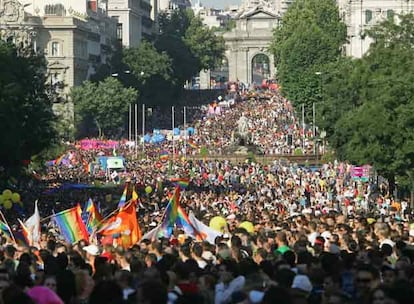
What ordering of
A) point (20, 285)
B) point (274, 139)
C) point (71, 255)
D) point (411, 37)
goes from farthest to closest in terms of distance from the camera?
point (274, 139), point (411, 37), point (71, 255), point (20, 285)

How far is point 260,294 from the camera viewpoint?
19.5 m

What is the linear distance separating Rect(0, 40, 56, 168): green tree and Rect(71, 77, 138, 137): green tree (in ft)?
151

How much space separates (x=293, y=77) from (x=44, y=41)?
56.0ft

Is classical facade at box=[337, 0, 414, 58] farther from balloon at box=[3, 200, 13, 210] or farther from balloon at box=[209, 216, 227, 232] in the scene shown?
balloon at box=[209, 216, 227, 232]

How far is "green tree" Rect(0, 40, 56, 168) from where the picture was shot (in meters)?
70.2

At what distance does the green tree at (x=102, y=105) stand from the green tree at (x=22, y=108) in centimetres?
4590

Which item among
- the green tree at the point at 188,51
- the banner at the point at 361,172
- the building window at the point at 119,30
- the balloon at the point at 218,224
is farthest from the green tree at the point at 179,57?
the balloon at the point at 218,224

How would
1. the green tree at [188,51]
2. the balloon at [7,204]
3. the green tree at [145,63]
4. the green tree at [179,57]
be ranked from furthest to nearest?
the green tree at [188,51]
the green tree at [179,57]
the green tree at [145,63]
the balloon at [7,204]

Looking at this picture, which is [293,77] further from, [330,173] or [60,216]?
[60,216]

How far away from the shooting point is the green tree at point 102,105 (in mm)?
133125

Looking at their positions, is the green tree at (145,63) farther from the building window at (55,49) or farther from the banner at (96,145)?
the banner at (96,145)

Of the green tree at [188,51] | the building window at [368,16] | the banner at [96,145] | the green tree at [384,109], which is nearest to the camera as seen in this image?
the green tree at [384,109]

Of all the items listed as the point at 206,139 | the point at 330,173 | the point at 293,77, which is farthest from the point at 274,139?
the point at 330,173

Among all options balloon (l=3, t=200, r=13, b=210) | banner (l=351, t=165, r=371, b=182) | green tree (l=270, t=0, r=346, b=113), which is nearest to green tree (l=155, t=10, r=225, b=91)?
green tree (l=270, t=0, r=346, b=113)
